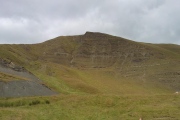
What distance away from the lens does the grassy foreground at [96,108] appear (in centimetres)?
2777

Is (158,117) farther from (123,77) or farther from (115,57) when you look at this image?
(115,57)

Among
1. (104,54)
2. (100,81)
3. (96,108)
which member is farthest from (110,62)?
(96,108)

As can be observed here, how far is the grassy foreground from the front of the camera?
27.8 meters

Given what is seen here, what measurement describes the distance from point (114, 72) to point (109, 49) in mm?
35965

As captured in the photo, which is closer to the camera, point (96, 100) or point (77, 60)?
point (96, 100)

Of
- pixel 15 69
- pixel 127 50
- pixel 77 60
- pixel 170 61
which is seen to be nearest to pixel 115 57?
pixel 127 50

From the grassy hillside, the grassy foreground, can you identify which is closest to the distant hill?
the grassy hillside

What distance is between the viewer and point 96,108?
31953mm

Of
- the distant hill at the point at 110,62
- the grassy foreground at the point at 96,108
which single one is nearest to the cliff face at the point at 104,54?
the distant hill at the point at 110,62

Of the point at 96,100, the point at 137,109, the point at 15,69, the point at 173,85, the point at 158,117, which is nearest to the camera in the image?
the point at 158,117

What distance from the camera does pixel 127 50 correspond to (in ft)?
608

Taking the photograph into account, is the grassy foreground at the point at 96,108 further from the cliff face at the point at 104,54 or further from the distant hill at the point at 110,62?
the cliff face at the point at 104,54

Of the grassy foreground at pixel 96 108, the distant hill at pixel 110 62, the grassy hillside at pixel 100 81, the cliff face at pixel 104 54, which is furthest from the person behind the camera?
the cliff face at pixel 104 54

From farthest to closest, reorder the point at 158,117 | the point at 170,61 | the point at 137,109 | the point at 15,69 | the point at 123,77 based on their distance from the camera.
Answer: the point at 170,61, the point at 123,77, the point at 15,69, the point at 137,109, the point at 158,117
